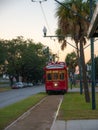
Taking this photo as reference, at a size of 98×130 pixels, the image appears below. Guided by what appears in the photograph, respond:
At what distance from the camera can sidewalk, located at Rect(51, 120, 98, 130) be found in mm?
16520

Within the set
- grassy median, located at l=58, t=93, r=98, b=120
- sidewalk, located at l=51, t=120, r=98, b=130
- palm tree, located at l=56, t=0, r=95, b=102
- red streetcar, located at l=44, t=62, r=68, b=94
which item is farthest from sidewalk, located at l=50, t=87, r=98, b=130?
red streetcar, located at l=44, t=62, r=68, b=94

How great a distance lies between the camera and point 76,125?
56.9 feet

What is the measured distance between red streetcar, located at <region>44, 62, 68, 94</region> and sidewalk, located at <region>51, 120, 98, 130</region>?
31.5 meters

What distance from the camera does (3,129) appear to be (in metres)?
16.7

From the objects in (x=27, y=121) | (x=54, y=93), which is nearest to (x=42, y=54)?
(x=54, y=93)

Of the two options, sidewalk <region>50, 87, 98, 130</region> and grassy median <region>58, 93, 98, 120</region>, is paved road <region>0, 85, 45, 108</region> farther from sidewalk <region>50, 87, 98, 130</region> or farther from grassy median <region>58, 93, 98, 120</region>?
sidewalk <region>50, 87, 98, 130</region>

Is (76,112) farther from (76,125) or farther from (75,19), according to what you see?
(75,19)

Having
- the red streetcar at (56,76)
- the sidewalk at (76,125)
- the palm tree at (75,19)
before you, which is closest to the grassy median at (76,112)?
the sidewalk at (76,125)

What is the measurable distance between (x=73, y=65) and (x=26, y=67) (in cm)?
3643

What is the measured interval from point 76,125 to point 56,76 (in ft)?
110

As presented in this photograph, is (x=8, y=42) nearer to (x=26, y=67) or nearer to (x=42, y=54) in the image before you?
(x=26, y=67)

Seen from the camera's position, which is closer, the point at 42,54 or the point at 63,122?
the point at 63,122

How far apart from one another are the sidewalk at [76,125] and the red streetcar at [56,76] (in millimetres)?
31523

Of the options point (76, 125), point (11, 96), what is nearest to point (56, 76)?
point (11, 96)
